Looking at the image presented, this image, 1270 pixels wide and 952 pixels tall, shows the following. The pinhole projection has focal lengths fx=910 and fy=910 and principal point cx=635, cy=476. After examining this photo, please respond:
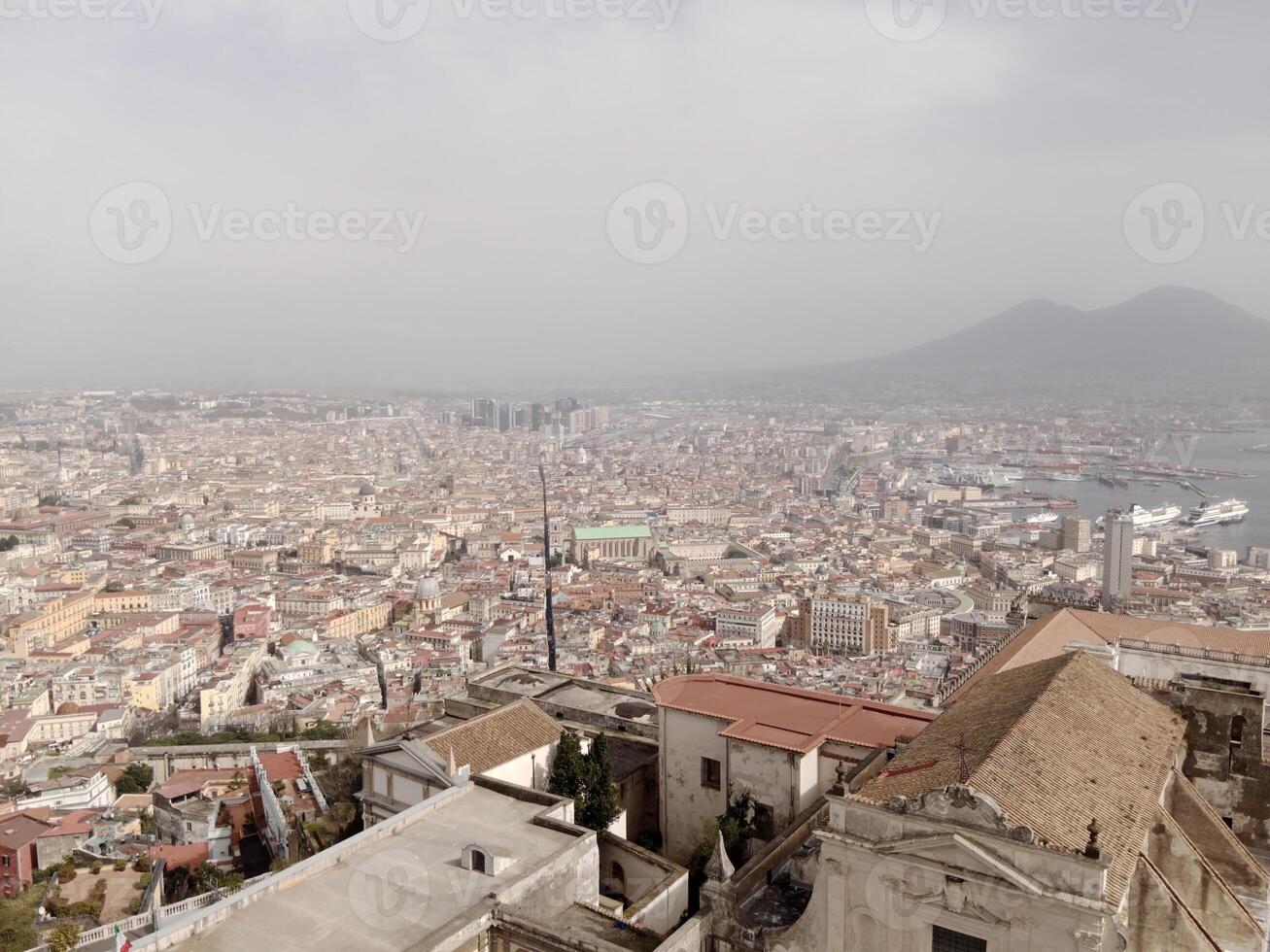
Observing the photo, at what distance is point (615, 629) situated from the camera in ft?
104

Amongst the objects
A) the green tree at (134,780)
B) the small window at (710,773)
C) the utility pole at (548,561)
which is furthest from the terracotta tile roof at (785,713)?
the utility pole at (548,561)

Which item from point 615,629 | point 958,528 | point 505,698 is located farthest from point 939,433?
point 505,698

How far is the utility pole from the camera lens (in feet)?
93.2

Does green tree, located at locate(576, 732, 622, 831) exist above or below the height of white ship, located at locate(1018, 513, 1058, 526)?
above

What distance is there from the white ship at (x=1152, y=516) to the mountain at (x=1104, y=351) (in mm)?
46527

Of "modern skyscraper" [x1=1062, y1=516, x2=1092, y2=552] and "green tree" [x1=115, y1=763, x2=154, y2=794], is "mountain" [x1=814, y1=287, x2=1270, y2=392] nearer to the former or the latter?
"modern skyscraper" [x1=1062, y1=516, x2=1092, y2=552]

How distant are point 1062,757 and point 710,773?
3.38 meters

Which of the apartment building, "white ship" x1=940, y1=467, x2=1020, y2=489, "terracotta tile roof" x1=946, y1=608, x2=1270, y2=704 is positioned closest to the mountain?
"white ship" x1=940, y1=467, x2=1020, y2=489

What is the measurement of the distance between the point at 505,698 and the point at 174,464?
254 ft

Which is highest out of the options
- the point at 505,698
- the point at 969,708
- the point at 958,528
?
the point at 969,708

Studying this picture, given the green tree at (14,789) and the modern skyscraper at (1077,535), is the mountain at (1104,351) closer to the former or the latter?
the modern skyscraper at (1077,535)

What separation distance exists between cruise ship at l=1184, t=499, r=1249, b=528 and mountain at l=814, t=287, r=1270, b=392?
44.9 meters

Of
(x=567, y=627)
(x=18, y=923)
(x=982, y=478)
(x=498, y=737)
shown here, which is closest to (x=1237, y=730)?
(x=498, y=737)

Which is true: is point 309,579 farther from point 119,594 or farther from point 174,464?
point 174,464
